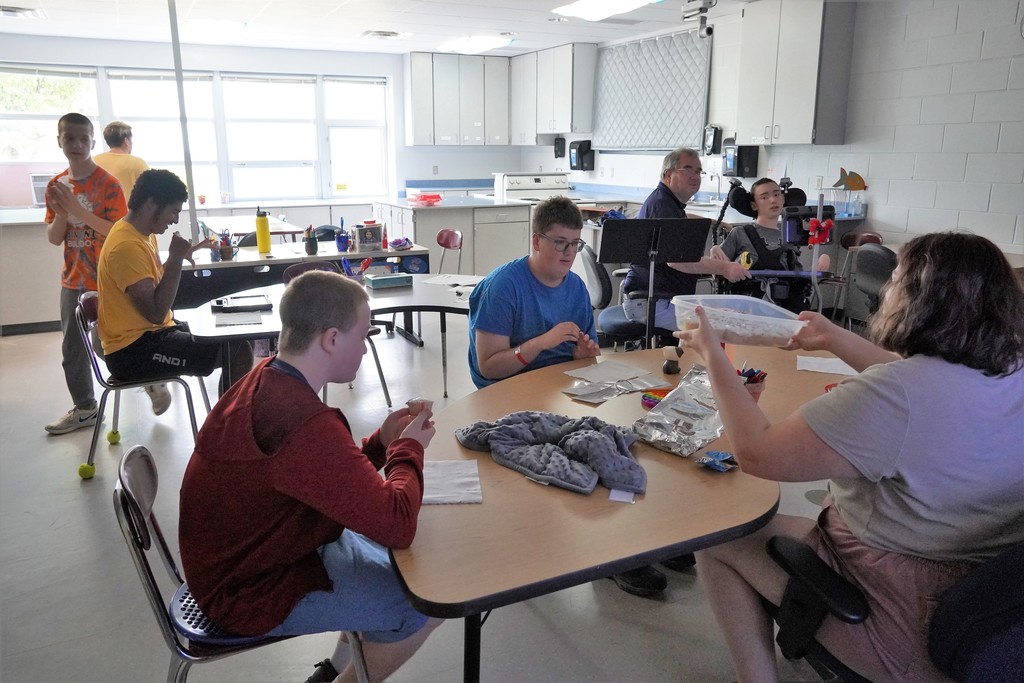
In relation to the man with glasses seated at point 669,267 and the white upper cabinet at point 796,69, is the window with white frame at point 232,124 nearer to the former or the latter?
the white upper cabinet at point 796,69

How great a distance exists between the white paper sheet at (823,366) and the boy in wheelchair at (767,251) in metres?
1.34

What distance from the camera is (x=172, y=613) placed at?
1477mm

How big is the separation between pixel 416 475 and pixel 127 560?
170cm

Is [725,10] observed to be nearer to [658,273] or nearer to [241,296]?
[658,273]

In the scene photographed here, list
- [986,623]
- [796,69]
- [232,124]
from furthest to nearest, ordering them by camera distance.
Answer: [232,124] → [796,69] → [986,623]

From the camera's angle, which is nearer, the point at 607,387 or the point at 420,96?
the point at 607,387

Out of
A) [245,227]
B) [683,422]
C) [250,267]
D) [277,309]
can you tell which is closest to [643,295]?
[277,309]

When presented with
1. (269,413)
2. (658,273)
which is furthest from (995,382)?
(658,273)

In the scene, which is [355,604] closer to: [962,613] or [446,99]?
[962,613]

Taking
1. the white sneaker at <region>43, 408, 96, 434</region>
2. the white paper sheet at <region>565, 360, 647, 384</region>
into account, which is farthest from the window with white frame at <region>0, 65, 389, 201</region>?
the white paper sheet at <region>565, 360, 647, 384</region>

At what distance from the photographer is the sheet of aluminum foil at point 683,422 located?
1711 millimetres

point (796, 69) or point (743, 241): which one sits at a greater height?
point (796, 69)

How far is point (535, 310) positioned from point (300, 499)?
1272 mm

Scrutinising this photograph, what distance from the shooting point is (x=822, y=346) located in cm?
173
